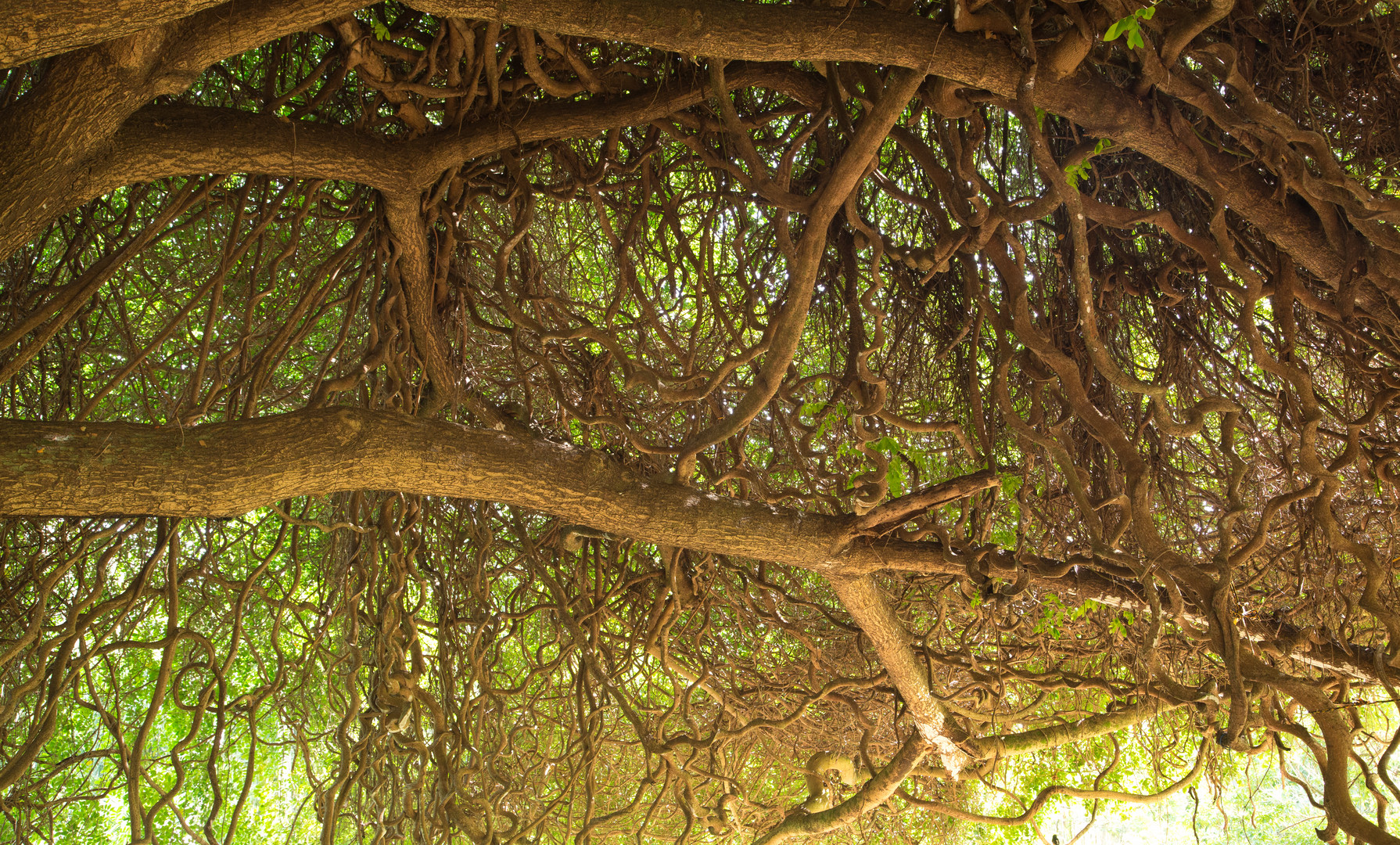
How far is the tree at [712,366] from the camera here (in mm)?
1636

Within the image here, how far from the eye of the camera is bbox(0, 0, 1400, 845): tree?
1.64m

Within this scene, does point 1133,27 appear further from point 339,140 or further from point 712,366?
point 712,366

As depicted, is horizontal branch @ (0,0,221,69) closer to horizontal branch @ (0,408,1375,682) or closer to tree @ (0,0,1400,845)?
tree @ (0,0,1400,845)

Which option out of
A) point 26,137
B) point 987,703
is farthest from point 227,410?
point 987,703

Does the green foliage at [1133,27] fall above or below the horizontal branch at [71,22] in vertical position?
below

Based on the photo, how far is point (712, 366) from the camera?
3047 mm

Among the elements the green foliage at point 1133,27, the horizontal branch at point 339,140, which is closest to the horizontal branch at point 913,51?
the green foliage at point 1133,27

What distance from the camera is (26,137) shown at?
147 centimetres

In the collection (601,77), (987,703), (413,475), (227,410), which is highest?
(601,77)

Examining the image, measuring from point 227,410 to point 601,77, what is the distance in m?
1.12

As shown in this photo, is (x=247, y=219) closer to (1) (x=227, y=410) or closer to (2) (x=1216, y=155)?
(1) (x=227, y=410)

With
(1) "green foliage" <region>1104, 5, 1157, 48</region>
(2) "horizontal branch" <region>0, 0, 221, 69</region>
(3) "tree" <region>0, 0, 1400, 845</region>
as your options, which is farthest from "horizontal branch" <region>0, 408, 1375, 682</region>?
(1) "green foliage" <region>1104, 5, 1157, 48</region>

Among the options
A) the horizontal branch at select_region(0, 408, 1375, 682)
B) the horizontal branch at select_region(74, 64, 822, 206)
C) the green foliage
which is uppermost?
the horizontal branch at select_region(74, 64, 822, 206)

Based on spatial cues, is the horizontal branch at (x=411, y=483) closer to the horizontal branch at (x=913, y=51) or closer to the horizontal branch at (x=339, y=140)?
the horizontal branch at (x=339, y=140)
